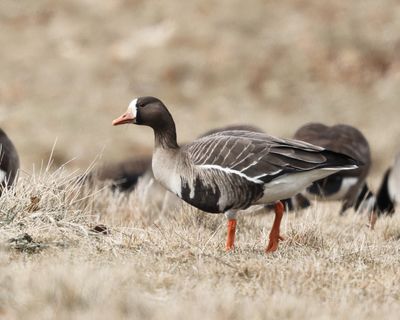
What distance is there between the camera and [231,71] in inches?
944

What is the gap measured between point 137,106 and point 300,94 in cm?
1696

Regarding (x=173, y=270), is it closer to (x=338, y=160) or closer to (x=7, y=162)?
(x=338, y=160)

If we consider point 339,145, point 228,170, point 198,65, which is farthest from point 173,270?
point 198,65

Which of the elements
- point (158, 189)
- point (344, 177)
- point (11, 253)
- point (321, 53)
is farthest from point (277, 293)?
point (321, 53)

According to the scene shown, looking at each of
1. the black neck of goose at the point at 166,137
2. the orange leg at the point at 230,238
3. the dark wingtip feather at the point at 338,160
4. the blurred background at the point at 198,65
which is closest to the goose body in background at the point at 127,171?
the blurred background at the point at 198,65

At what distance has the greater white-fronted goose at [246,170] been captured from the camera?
6.31 meters

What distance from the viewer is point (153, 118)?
7043 mm

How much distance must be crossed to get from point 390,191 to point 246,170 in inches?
257

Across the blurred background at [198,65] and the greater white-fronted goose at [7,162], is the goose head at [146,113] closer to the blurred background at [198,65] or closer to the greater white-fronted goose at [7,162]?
the greater white-fronted goose at [7,162]

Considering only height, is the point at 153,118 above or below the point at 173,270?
above

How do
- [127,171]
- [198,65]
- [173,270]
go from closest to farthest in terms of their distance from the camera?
[173,270], [127,171], [198,65]

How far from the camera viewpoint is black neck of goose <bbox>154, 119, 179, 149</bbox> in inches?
275

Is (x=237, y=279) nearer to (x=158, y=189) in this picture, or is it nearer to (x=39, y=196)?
(x=39, y=196)

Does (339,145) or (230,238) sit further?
(339,145)
